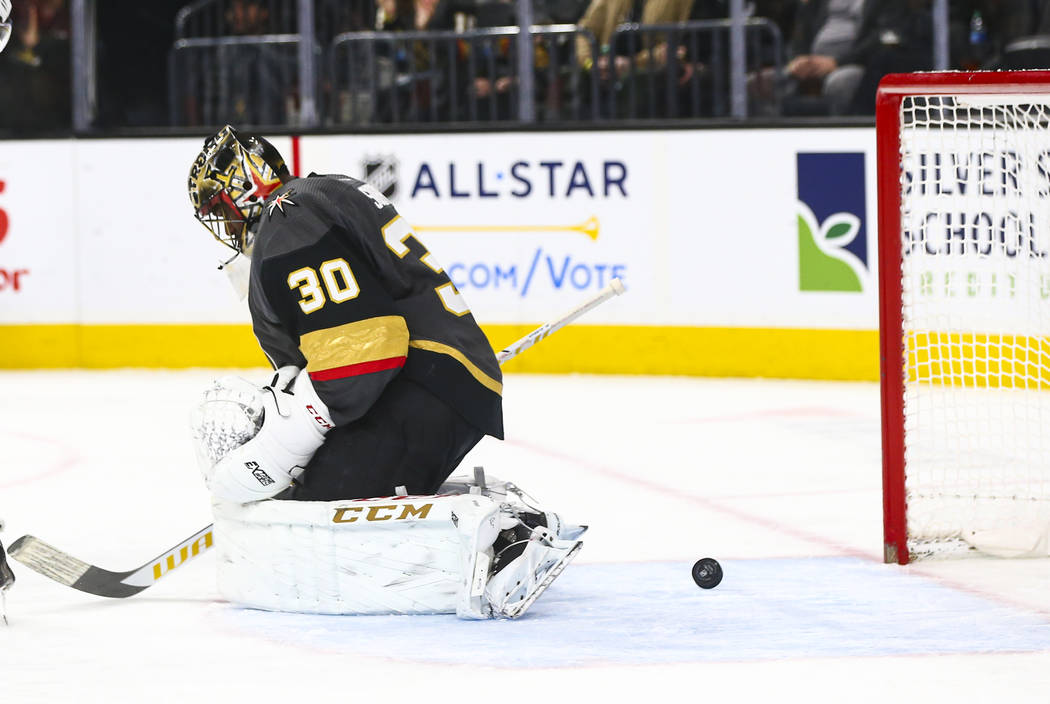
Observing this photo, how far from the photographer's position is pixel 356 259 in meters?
2.99

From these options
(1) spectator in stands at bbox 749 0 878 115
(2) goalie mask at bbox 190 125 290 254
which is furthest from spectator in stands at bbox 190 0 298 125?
(2) goalie mask at bbox 190 125 290 254

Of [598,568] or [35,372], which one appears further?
[35,372]

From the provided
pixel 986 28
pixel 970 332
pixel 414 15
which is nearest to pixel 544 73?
pixel 414 15

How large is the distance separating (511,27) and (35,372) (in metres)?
2.53

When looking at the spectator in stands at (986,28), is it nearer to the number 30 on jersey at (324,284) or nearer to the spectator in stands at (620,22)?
the spectator in stands at (620,22)

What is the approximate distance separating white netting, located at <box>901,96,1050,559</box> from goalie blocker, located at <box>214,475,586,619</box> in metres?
1.00

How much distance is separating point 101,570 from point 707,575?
119cm

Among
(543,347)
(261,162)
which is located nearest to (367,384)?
(261,162)

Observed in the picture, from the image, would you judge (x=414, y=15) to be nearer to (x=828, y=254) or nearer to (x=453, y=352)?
(x=828, y=254)

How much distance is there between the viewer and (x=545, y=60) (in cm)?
→ 710

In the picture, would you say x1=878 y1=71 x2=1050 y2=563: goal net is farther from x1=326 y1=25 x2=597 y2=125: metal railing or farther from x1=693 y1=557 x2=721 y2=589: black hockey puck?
x1=326 y1=25 x2=597 y2=125: metal railing

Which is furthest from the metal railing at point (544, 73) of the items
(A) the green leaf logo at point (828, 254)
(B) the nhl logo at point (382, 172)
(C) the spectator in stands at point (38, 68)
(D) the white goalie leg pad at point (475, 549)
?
(D) the white goalie leg pad at point (475, 549)

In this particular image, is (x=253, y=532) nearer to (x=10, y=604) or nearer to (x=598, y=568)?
(x=10, y=604)

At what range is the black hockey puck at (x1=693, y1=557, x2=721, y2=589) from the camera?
10.7 ft
